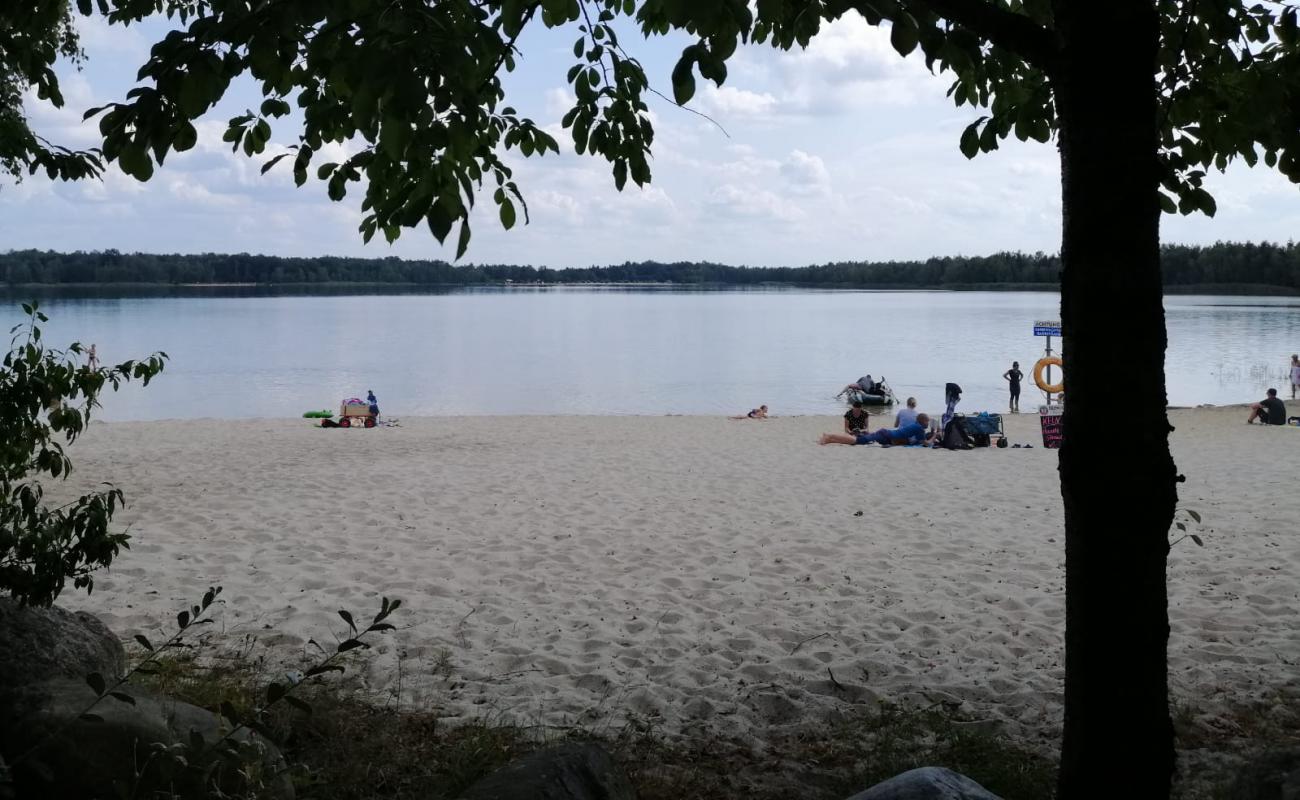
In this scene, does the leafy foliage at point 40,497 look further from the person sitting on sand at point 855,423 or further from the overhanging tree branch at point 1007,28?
the person sitting on sand at point 855,423

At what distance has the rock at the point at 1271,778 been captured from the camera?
2.52 metres

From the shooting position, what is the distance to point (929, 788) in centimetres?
269

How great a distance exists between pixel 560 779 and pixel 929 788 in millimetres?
1036

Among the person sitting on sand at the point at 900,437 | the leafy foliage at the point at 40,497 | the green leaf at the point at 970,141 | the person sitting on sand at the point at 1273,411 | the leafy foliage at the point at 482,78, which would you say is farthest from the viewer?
the person sitting on sand at the point at 1273,411

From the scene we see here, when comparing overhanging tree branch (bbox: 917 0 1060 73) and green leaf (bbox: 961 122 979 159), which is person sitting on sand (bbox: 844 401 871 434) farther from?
overhanging tree branch (bbox: 917 0 1060 73)

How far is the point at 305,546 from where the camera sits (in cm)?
732

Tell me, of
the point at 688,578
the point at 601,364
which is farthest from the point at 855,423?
the point at 601,364

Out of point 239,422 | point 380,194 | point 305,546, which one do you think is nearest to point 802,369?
point 239,422

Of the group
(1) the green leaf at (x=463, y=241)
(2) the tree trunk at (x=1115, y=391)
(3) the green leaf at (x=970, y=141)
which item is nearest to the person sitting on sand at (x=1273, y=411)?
(3) the green leaf at (x=970, y=141)

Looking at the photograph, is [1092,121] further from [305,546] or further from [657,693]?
[305,546]

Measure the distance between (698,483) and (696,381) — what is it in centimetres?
2942

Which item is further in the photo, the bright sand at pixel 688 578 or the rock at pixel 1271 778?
the bright sand at pixel 688 578

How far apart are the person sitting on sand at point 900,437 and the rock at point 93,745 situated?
13240 mm

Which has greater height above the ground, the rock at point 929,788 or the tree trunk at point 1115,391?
the tree trunk at point 1115,391
